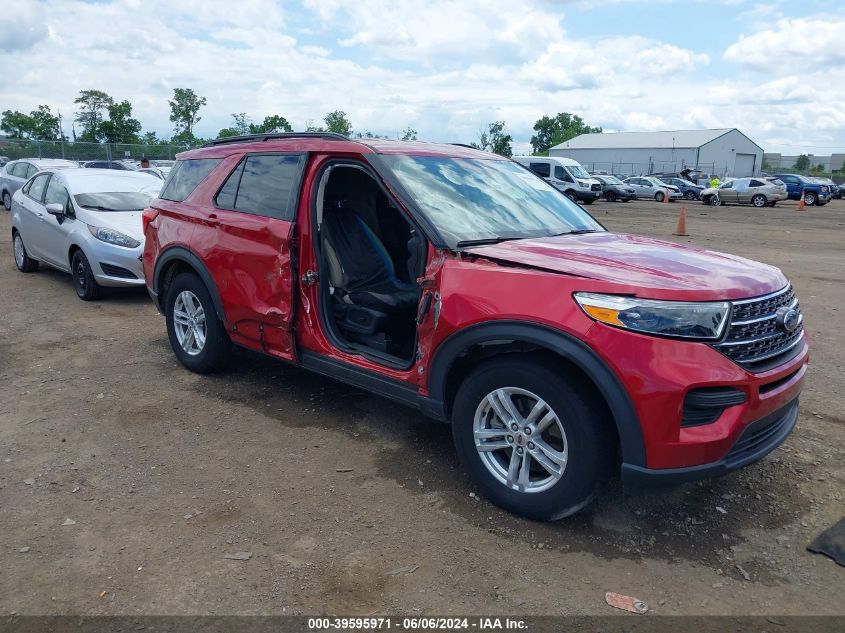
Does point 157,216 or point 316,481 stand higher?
point 157,216

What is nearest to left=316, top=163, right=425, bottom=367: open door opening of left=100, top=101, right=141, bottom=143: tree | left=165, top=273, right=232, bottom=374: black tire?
left=165, top=273, right=232, bottom=374: black tire

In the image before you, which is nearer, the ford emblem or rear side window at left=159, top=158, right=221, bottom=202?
the ford emblem

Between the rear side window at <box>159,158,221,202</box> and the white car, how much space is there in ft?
9.03

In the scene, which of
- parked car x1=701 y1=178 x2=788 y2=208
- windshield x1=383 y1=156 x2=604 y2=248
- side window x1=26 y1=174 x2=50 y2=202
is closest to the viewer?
windshield x1=383 y1=156 x2=604 y2=248

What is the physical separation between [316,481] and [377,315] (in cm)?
124

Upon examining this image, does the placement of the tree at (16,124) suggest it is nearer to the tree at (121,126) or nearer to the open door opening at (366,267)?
the tree at (121,126)

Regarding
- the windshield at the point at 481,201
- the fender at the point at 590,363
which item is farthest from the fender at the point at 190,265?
the fender at the point at 590,363

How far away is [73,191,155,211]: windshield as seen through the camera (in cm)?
889

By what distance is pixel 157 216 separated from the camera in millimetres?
5824

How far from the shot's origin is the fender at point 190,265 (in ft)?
16.9

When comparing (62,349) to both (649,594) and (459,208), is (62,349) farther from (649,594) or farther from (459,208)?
(649,594)

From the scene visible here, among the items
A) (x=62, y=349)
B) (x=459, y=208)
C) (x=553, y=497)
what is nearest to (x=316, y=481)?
(x=553, y=497)

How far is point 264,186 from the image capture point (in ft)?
16.0

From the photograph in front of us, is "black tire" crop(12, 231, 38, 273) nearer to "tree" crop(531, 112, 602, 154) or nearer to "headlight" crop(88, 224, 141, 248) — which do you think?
"headlight" crop(88, 224, 141, 248)
